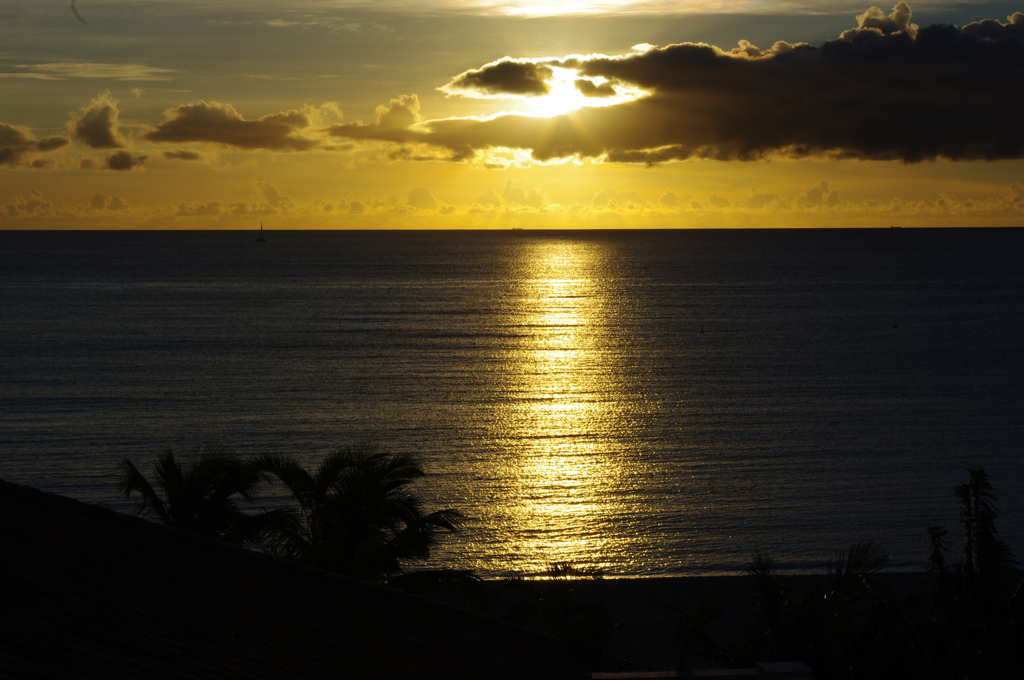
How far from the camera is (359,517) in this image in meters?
15.4

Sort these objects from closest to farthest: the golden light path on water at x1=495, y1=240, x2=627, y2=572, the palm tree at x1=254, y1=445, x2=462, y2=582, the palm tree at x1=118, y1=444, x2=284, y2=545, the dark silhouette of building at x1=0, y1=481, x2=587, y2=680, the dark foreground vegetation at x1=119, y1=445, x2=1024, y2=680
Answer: the dark silhouette of building at x1=0, y1=481, x2=587, y2=680 → the dark foreground vegetation at x1=119, y1=445, x2=1024, y2=680 → the palm tree at x1=254, y1=445, x2=462, y2=582 → the palm tree at x1=118, y1=444, x2=284, y2=545 → the golden light path on water at x1=495, y1=240, x2=627, y2=572

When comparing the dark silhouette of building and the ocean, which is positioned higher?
the ocean

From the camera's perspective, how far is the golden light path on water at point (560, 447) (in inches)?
1412

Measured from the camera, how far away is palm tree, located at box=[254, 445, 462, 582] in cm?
1498

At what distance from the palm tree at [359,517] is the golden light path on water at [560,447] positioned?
17834 mm

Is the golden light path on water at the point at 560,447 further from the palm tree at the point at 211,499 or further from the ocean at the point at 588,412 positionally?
the palm tree at the point at 211,499

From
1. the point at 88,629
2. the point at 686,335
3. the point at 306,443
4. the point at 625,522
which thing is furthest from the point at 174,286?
the point at 88,629

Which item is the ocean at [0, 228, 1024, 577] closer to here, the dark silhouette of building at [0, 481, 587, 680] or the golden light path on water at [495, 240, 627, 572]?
the golden light path on water at [495, 240, 627, 572]

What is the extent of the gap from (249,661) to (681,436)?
44.6 meters

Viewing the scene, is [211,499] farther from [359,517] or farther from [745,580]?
[745,580]

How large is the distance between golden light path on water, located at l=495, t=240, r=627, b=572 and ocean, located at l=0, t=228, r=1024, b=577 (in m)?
0.17

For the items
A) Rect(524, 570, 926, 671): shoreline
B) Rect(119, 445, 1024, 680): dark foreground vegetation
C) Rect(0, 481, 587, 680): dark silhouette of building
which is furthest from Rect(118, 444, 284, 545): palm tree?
Rect(524, 570, 926, 671): shoreline

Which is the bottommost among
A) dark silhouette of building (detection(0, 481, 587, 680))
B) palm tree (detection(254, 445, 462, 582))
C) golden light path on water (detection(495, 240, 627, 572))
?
dark silhouette of building (detection(0, 481, 587, 680))

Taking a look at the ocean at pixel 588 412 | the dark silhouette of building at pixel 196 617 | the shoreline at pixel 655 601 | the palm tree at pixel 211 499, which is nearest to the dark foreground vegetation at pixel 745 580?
the palm tree at pixel 211 499
